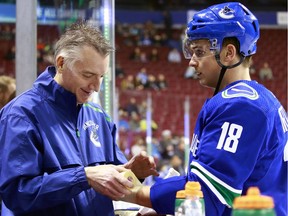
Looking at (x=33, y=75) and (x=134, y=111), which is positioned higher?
(x=33, y=75)

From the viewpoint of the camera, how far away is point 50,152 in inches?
99.0

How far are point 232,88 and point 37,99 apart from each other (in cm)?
72

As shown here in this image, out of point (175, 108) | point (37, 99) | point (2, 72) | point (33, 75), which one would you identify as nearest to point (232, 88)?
point (37, 99)

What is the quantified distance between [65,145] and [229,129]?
0.63 meters

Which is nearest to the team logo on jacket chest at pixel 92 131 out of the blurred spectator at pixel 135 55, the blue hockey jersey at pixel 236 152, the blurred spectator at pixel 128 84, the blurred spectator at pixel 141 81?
the blue hockey jersey at pixel 236 152

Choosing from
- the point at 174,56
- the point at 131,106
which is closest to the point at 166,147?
the point at 131,106

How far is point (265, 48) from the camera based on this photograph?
19.7m

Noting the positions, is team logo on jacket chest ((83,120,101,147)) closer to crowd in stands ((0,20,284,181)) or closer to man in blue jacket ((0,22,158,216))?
man in blue jacket ((0,22,158,216))

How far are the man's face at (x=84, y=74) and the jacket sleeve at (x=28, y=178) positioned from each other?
0.86 ft

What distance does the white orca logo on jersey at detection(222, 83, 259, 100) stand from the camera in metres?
2.44

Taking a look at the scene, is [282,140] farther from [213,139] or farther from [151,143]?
[151,143]

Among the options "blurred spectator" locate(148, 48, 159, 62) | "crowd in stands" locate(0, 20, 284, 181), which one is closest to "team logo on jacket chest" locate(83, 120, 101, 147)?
"crowd in stands" locate(0, 20, 284, 181)

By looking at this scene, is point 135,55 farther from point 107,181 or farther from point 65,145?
point 107,181

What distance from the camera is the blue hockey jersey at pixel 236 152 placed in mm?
2338
